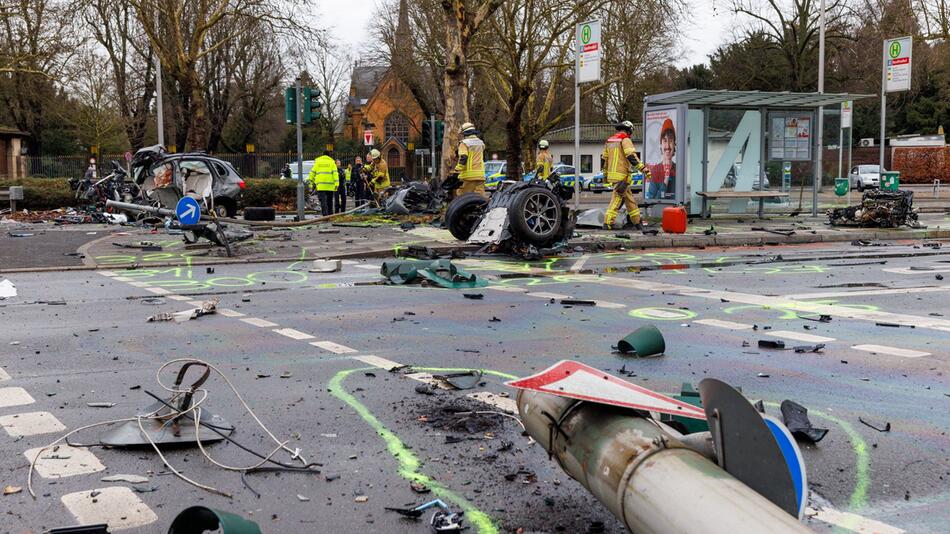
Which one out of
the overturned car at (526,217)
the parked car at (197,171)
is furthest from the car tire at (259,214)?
the overturned car at (526,217)

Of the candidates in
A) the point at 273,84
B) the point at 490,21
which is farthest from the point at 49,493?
the point at 273,84

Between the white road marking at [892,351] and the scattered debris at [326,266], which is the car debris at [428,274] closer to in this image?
the scattered debris at [326,266]

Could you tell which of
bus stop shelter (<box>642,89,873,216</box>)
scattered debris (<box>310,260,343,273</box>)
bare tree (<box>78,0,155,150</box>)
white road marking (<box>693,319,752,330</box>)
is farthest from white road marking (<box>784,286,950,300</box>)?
bare tree (<box>78,0,155,150</box>)

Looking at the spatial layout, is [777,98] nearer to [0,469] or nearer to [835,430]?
[835,430]

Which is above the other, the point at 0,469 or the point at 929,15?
the point at 929,15

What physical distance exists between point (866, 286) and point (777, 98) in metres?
11.5

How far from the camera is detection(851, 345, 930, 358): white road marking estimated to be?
21.8ft

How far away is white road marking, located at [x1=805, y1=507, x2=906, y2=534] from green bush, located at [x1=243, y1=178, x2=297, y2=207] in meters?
27.5

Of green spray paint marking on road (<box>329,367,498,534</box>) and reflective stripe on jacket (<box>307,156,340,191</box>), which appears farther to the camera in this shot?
reflective stripe on jacket (<box>307,156,340,191</box>)

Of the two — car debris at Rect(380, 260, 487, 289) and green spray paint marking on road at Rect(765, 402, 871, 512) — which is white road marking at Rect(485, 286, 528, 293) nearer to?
car debris at Rect(380, 260, 487, 289)

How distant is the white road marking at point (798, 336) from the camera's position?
727cm

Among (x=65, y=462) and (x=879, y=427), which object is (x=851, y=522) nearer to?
(x=879, y=427)

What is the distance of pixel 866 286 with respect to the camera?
34.4 ft

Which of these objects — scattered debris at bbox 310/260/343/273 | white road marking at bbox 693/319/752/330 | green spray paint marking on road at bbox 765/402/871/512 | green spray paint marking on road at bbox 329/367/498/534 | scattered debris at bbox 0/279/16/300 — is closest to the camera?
green spray paint marking on road at bbox 329/367/498/534
